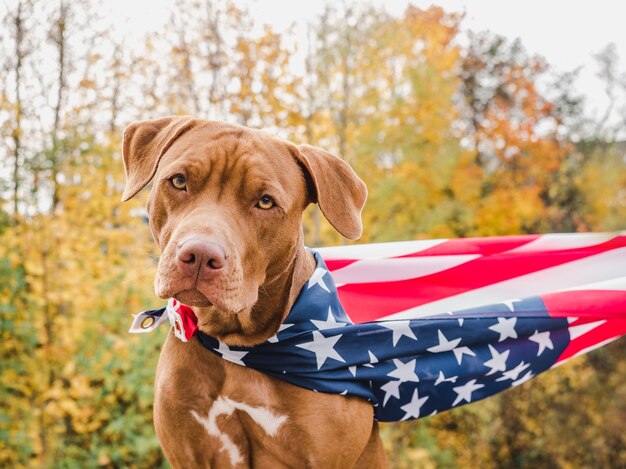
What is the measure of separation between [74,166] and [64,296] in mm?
1203

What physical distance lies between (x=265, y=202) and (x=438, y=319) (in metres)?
1.02

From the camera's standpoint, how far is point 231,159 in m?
2.40

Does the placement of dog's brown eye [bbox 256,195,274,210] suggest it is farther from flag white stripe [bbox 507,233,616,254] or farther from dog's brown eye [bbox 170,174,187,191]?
flag white stripe [bbox 507,233,616,254]

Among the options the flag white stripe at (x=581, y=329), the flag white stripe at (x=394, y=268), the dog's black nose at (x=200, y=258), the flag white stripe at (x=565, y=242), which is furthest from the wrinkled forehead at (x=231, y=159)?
the flag white stripe at (x=565, y=242)

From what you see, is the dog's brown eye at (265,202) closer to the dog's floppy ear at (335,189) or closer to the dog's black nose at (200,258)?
the dog's floppy ear at (335,189)

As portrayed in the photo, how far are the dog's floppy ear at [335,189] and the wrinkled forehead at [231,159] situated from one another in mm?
80

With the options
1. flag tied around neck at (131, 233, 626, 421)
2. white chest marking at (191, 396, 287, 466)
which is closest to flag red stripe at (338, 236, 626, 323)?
flag tied around neck at (131, 233, 626, 421)

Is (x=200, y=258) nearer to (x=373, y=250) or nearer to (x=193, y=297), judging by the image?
(x=193, y=297)

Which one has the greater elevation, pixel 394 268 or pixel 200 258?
pixel 200 258

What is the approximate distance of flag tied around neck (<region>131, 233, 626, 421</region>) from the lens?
Answer: 2.65m

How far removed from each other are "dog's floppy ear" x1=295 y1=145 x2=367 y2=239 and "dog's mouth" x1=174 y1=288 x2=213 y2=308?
24.2 inches

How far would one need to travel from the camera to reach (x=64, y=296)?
5.48 metres

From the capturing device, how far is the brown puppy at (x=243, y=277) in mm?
2369

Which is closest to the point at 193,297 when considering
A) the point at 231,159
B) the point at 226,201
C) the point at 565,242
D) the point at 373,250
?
the point at 226,201
